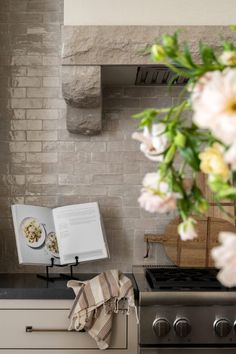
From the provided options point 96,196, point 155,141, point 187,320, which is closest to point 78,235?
point 96,196

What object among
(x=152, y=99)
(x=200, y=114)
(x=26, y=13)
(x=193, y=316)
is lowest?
(x=193, y=316)

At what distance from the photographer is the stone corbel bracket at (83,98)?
2.98 metres

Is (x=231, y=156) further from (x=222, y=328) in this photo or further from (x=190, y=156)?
(x=222, y=328)

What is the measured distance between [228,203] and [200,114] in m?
2.75

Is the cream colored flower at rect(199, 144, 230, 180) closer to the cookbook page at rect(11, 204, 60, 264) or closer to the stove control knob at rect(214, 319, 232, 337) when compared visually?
the stove control knob at rect(214, 319, 232, 337)

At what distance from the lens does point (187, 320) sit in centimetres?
258

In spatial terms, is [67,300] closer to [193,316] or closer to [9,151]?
[193,316]

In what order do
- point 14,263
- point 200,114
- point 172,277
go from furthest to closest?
point 14,263 → point 172,277 → point 200,114

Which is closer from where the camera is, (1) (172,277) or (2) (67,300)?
(2) (67,300)

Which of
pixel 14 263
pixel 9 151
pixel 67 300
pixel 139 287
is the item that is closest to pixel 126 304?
pixel 139 287

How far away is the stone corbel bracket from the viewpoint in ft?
9.78

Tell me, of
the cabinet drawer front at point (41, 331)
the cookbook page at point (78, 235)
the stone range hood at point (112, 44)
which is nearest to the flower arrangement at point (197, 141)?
the cabinet drawer front at point (41, 331)

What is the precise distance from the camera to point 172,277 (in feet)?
9.55

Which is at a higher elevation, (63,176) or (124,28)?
(124,28)
